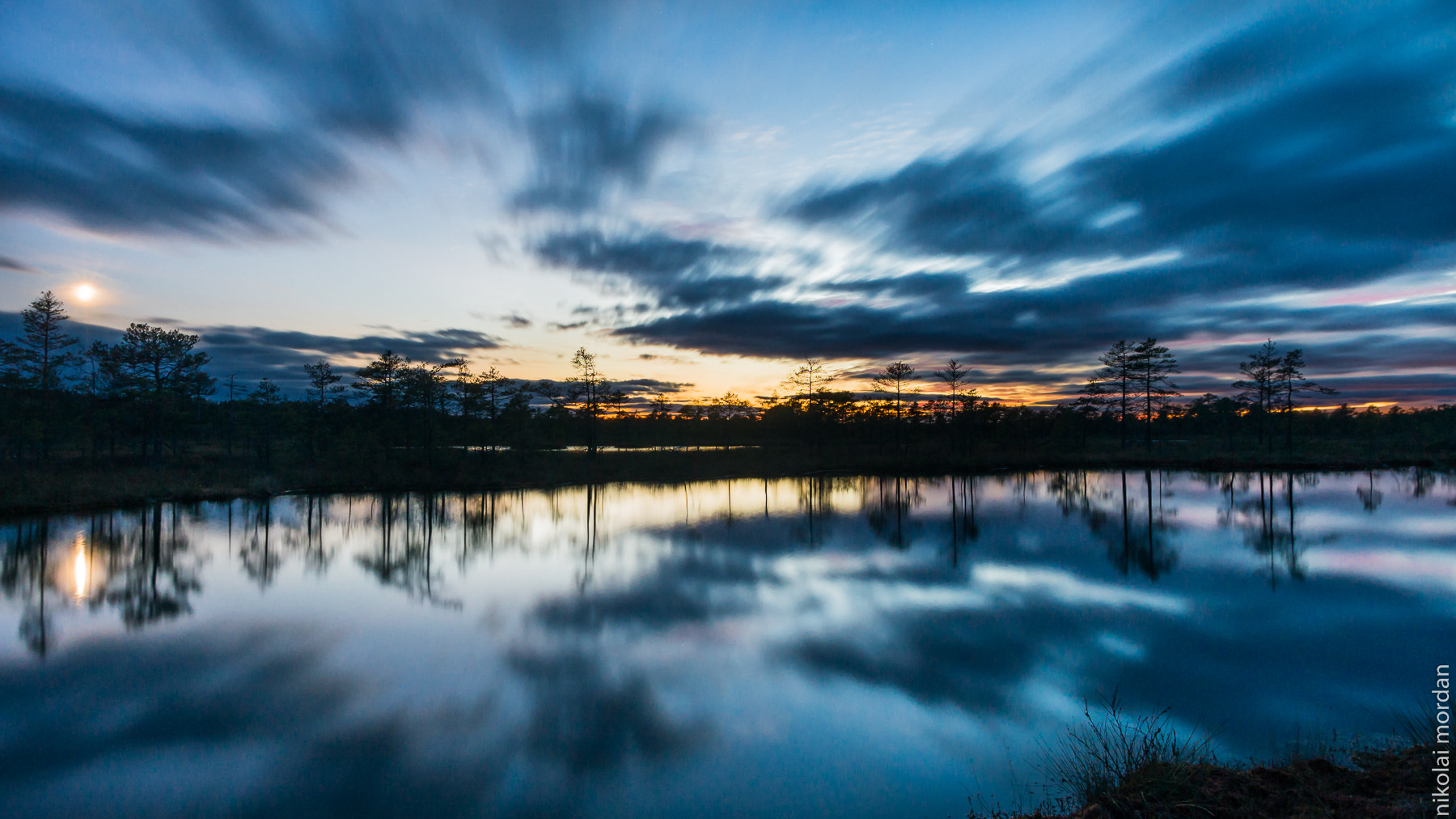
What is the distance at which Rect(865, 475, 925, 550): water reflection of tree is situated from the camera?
1673cm

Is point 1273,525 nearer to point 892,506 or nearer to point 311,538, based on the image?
point 892,506

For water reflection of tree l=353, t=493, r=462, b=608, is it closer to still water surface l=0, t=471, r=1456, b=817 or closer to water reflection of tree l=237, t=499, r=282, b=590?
still water surface l=0, t=471, r=1456, b=817

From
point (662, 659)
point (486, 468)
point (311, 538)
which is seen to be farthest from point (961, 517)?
point (486, 468)

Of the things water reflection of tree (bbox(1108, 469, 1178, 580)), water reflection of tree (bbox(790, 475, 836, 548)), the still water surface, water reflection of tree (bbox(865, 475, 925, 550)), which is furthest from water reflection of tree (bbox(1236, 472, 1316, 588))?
water reflection of tree (bbox(790, 475, 836, 548))

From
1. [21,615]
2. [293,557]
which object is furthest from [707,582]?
[21,615]

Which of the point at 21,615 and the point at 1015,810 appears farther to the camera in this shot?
the point at 21,615

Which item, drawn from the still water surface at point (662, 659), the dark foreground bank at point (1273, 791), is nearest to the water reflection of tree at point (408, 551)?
the still water surface at point (662, 659)

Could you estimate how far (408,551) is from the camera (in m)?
15.2

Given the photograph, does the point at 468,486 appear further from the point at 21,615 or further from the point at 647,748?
the point at 647,748

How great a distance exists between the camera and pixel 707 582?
39.1 ft

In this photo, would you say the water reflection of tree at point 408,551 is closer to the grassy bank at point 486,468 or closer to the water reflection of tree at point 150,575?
the water reflection of tree at point 150,575

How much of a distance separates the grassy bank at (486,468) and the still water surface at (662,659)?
791 centimetres

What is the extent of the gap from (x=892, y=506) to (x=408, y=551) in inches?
691

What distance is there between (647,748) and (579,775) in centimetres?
74
